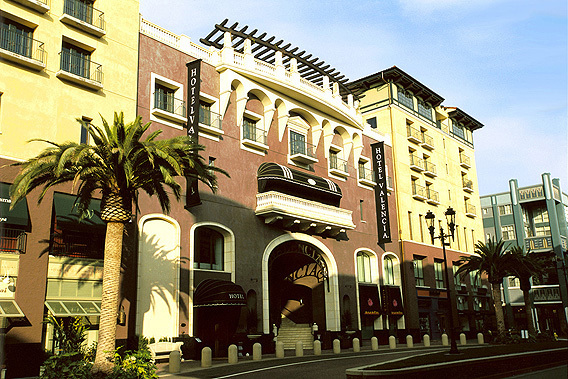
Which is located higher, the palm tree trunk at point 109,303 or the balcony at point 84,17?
the balcony at point 84,17

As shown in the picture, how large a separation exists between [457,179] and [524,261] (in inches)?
764

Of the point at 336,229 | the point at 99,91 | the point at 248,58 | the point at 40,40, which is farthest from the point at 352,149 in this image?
the point at 40,40

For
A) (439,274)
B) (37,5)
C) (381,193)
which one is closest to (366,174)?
(381,193)

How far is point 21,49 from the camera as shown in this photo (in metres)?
26.2

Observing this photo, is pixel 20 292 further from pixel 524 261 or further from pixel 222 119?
pixel 524 261

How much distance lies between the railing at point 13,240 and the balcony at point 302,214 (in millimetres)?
15836

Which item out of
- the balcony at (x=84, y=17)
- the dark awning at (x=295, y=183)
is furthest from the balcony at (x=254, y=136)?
the balcony at (x=84, y=17)

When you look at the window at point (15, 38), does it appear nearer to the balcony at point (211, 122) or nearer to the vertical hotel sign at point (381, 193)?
the balcony at point (211, 122)

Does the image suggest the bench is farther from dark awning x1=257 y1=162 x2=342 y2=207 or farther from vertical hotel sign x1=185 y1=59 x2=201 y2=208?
dark awning x1=257 y1=162 x2=342 y2=207

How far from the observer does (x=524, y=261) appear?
4472 centimetres

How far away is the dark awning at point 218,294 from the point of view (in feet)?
97.5

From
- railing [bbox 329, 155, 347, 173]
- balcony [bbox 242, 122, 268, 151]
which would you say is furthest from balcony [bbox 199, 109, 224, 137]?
railing [bbox 329, 155, 347, 173]

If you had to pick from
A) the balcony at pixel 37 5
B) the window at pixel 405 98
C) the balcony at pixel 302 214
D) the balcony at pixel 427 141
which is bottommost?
the balcony at pixel 302 214

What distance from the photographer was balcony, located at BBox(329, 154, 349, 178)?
145ft
